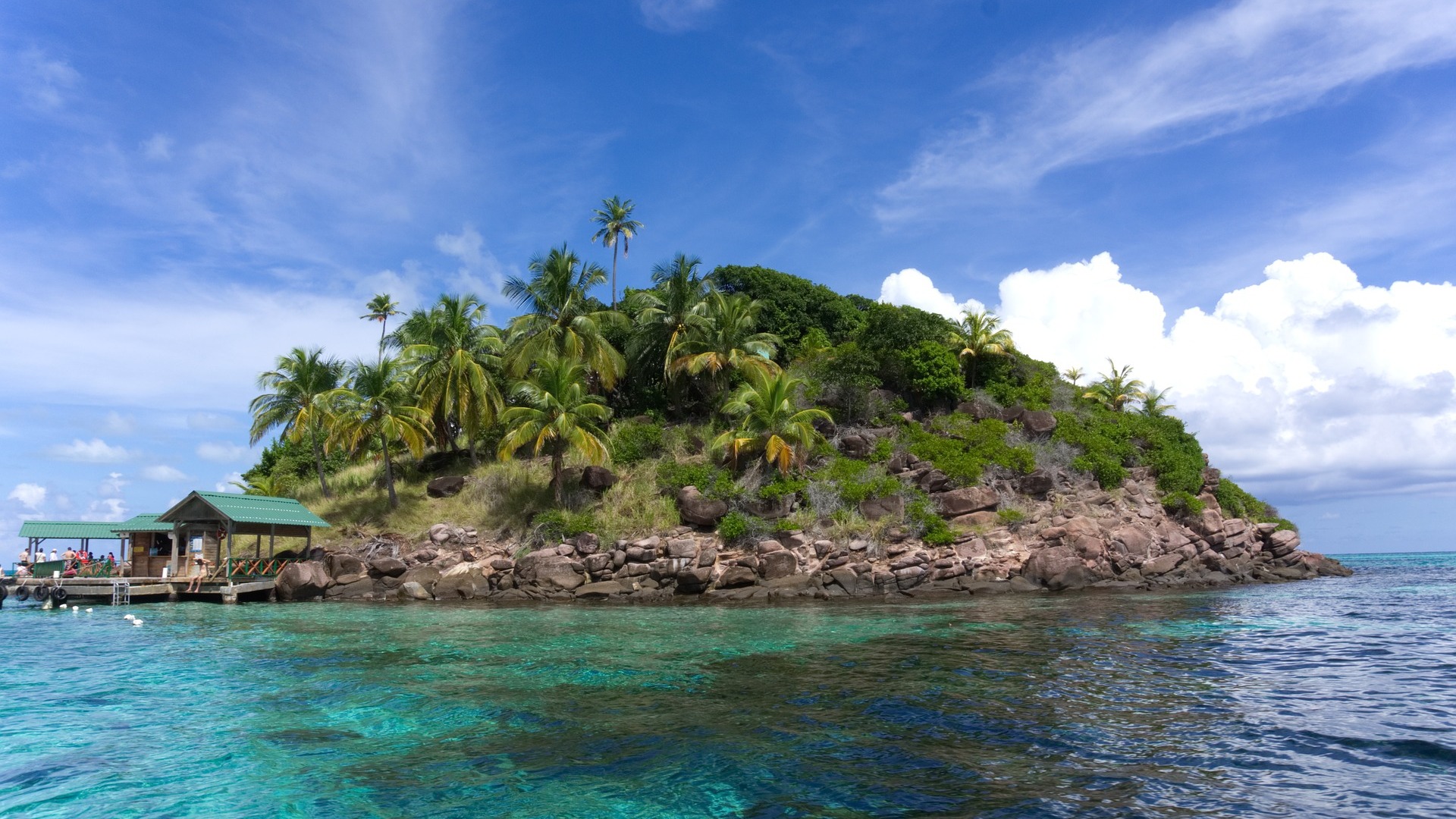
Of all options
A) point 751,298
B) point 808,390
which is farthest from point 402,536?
point 751,298

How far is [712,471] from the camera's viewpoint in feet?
102

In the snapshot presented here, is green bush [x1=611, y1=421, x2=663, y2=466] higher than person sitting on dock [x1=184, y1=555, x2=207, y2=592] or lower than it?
higher

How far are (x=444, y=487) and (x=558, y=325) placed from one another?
869cm

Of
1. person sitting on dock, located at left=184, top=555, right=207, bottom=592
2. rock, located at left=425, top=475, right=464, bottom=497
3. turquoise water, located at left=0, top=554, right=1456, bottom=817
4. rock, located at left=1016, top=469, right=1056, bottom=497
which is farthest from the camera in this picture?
rock, located at left=425, top=475, right=464, bottom=497

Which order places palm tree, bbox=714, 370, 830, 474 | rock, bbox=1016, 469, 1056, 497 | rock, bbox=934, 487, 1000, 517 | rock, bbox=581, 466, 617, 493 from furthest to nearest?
rock, bbox=581, 466, 617, 493, rock, bbox=1016, 469, 1056, 497, palm tree, bbox=714, 370, 830, 474, rock, bbox=934, 487, 1000, 517

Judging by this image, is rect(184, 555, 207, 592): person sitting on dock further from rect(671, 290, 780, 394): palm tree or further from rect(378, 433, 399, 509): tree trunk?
rect(671, 290, 780, 394): palm tree

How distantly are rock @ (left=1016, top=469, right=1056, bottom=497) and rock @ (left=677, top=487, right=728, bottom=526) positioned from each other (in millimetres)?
11402

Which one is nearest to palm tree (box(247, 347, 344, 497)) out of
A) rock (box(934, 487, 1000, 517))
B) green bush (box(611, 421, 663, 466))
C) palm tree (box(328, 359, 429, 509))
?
palm tree (box(328, 359, 429, 509))

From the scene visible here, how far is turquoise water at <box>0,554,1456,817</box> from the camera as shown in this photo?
6.75 meters

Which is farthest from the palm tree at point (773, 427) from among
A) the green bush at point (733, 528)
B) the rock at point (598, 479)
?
the rock at point (598, 479)

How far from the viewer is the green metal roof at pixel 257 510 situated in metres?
28.7

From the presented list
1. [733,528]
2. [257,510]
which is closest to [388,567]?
[257,510]

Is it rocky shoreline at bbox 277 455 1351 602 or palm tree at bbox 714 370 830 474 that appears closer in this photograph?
rocky shoreline at bbox 277 455 1351 602

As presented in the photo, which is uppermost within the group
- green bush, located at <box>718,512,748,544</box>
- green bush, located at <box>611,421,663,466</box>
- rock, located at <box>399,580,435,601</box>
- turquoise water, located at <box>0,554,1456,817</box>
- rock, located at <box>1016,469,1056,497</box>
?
green bush, located at <box>611,421,663,466</box>
